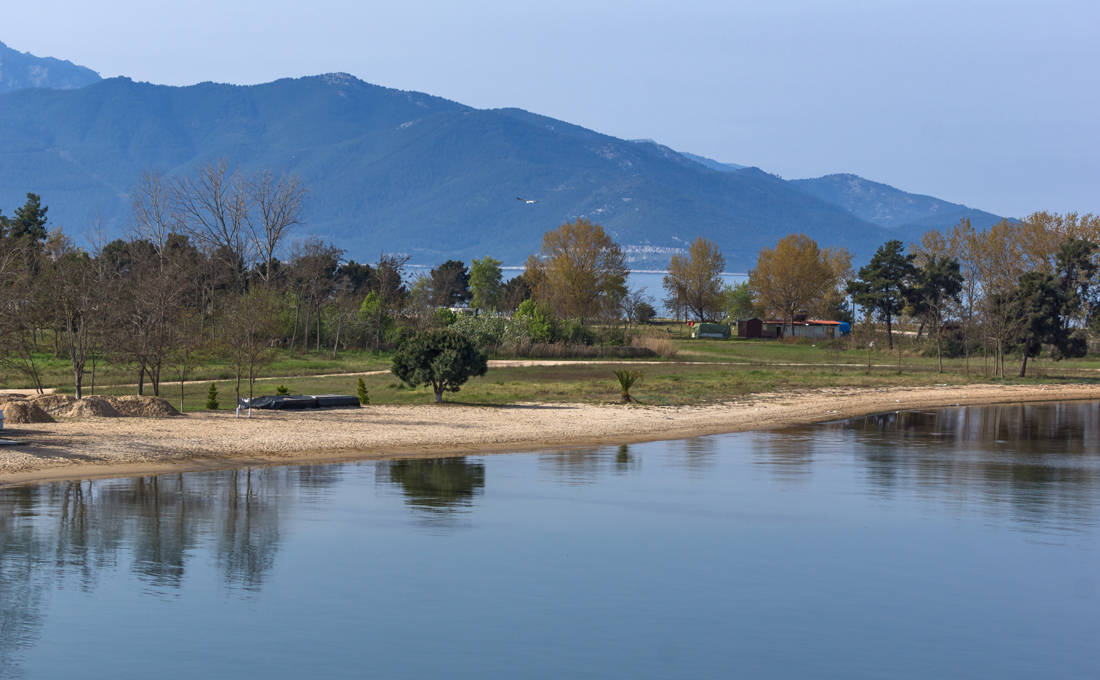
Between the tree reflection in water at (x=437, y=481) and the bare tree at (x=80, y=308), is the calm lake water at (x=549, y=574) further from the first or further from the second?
the bare tree at (x=80, y=308)

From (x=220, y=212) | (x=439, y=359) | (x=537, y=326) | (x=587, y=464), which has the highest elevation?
(x=220, y=212)

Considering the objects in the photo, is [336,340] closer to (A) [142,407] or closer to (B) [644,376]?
(B) [644,376]

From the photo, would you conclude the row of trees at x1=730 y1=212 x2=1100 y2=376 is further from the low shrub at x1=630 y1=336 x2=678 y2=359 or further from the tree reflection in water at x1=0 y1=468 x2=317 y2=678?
the tree reflection in water at x1=0 y1=468 x2=317 y2=678

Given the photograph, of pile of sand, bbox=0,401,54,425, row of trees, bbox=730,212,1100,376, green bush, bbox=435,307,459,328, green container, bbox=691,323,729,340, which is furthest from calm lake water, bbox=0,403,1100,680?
green container, bbox=691,323,729,340

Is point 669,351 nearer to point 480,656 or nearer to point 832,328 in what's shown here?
point 832,328

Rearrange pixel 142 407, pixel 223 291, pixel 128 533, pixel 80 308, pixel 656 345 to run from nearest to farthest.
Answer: pixel 128 533 < pixel 142 407 < pixel 80 308 < pixel 656 345 < pixel 223 291

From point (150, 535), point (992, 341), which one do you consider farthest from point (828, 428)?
point (992, 341)

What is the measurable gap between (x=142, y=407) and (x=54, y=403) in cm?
236

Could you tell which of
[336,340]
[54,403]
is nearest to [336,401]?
[54,403]

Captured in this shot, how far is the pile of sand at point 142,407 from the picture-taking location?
31766 millimetres

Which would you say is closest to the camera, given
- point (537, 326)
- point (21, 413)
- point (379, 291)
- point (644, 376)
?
point (21, 413)

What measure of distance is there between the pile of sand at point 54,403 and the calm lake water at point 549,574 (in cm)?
674

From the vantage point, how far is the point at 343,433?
104 ft

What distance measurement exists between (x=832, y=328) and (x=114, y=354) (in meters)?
91.6
